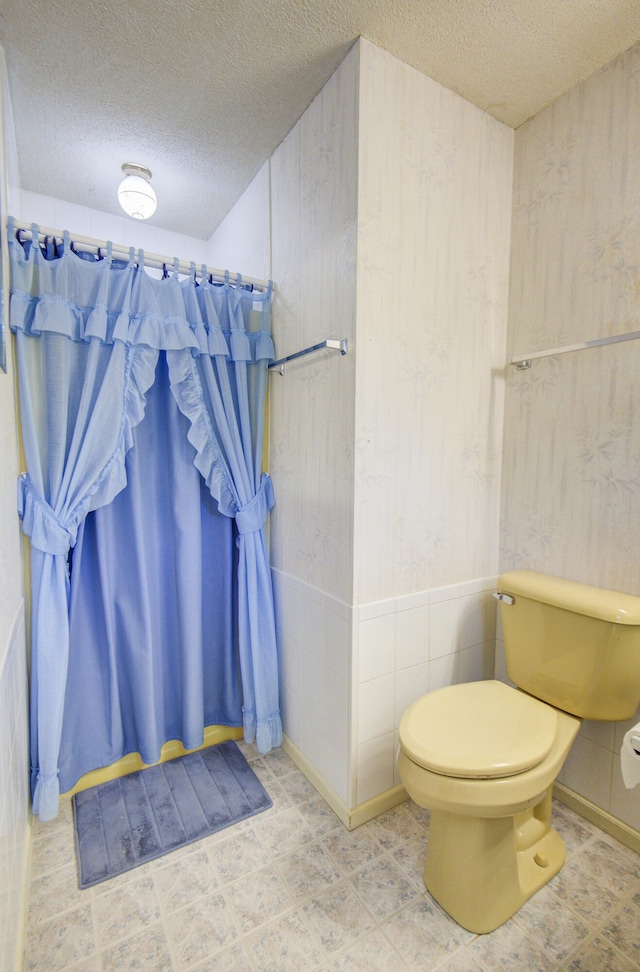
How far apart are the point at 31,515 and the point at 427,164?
68.4 inches

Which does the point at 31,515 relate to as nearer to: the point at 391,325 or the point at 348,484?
the point at 348,484

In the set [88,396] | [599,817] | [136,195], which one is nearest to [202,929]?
[599,817]

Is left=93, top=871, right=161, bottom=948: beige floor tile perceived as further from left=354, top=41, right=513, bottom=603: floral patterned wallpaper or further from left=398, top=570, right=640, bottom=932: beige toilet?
left=354, top=41, right=513, bottom=603: floral patterned wallpaper

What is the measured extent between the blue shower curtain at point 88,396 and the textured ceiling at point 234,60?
0.50 metres

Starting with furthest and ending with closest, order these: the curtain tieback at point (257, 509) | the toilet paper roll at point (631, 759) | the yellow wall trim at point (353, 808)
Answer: the curtain tieback at point (257, 509) → the yellow wall trim at point (353, 808) → the toilet paper roll at point (631, 759)

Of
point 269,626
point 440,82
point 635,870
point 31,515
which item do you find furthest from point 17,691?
point 440,82

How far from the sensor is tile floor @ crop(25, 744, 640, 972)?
3.67ft

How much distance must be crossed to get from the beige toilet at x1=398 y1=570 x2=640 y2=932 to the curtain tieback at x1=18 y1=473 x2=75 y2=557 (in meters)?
1.23

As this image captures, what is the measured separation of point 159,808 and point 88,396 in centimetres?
145

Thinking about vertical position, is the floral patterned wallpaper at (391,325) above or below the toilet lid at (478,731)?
above

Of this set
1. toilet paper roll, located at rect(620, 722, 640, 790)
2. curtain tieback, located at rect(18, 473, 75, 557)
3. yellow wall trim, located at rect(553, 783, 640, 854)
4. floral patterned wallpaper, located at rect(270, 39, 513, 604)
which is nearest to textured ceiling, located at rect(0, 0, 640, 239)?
floral patterned wallpaper, located at rect(270, 39, 513, 604)

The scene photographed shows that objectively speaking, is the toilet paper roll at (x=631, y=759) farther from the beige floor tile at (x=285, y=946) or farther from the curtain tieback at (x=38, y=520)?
the curtain tieback at (x=38, y=520)

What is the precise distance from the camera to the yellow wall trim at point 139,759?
1704 mm

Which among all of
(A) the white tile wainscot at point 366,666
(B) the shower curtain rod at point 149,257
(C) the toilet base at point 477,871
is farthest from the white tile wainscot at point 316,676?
(B) the shower curtain rod at point 149,257
